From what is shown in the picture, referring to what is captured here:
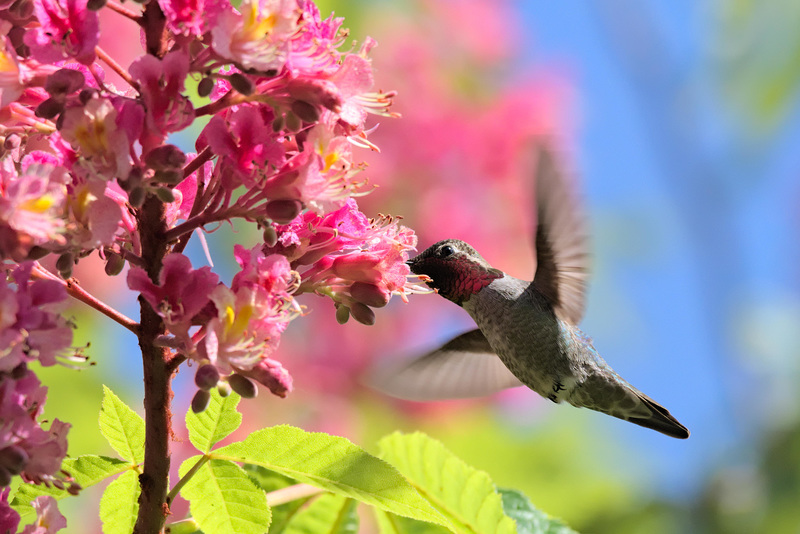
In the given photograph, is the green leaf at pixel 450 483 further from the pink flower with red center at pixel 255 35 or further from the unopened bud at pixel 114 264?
the pink flower with red center at pixel 255 35

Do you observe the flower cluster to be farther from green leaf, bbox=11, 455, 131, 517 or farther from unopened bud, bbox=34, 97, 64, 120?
Answer: green leaf, bbox=11, 455, 131, 517

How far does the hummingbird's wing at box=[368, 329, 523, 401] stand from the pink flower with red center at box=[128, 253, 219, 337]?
4.18 feet

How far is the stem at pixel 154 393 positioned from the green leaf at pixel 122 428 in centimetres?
17

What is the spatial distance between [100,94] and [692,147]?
18.2ft

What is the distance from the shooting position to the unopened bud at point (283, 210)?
1328mm

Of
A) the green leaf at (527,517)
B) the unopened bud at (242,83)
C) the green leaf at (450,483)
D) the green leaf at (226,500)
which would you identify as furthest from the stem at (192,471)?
the green leaf at (527,517)

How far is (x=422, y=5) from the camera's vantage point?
18.9 ft

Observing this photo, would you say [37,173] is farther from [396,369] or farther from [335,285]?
[396,369]

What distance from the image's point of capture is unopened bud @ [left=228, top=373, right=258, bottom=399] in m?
1.31

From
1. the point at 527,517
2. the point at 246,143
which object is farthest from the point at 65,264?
the point at 527,517

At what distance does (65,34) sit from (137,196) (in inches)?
11.7

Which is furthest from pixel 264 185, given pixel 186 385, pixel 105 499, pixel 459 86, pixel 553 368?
pixel 459 86

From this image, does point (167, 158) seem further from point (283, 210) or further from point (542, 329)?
point (542, 329)

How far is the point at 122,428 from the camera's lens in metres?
1.54
